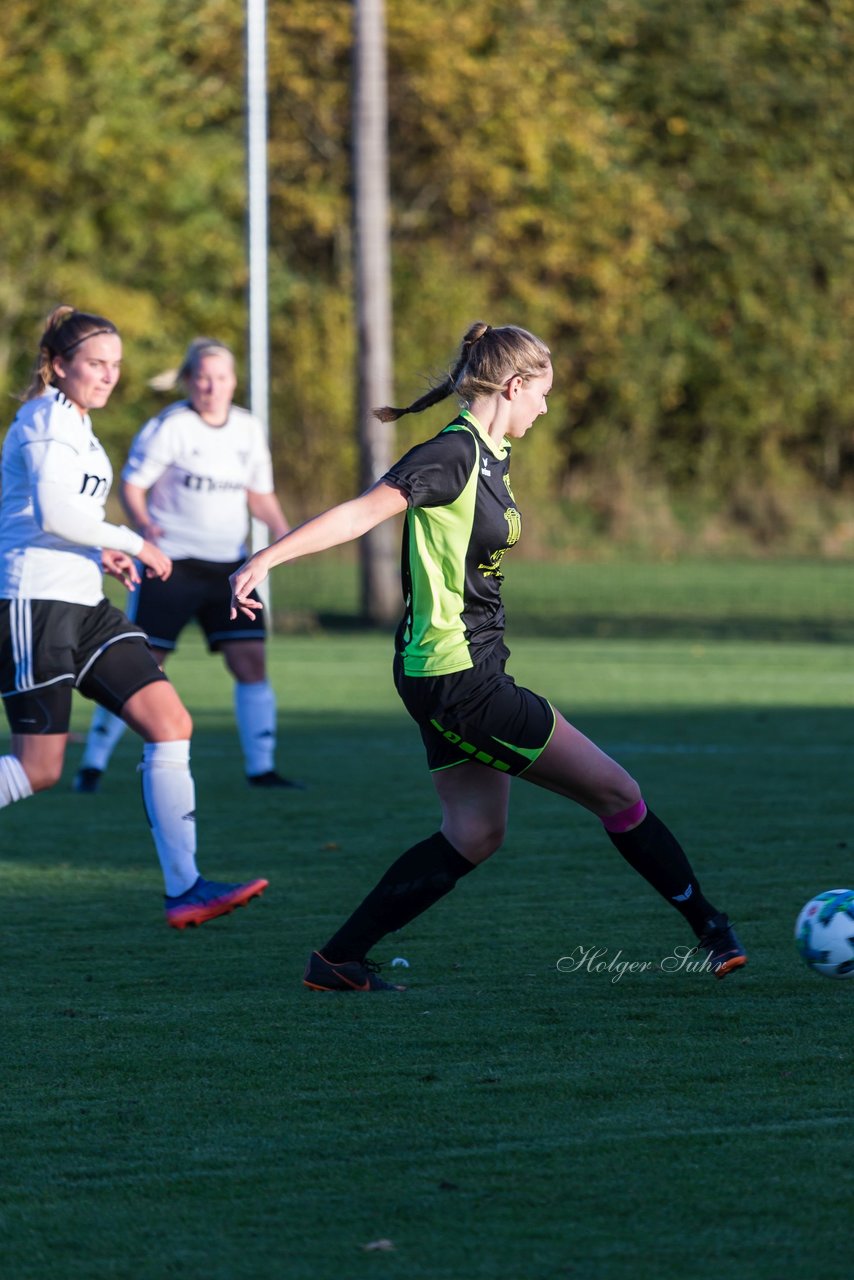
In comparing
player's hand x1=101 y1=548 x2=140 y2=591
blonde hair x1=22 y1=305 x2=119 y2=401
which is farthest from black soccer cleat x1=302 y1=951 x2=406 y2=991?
blonde hair x1=22 y1=305 x2=119 y2=401

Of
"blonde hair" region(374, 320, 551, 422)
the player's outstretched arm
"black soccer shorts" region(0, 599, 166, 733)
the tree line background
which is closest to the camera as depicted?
the player's outstretched arm

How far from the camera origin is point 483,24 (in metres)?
35.3

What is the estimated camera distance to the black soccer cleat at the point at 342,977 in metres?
5.39

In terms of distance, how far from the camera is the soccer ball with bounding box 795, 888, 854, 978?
206 inches

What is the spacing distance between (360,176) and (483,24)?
14.6m

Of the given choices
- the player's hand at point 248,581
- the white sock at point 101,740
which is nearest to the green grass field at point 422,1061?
the white sock at point 101,740

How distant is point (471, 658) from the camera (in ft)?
16.6

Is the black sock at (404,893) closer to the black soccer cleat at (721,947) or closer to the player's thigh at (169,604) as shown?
the black soccer cleat at (721,947)

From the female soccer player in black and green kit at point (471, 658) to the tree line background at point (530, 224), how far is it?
77.8 feet

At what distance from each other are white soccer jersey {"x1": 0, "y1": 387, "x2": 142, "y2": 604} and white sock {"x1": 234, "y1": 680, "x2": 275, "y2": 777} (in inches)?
133

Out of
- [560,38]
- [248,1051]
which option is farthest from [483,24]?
[248,1051]

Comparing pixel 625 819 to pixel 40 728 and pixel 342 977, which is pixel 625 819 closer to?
pixel 342 977

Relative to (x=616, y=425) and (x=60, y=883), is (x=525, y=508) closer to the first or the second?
(x=616, y=425)

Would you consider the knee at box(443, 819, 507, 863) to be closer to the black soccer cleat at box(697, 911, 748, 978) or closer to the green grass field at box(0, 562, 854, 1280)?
the green grass field at box(0, 562, 854, 1280)
